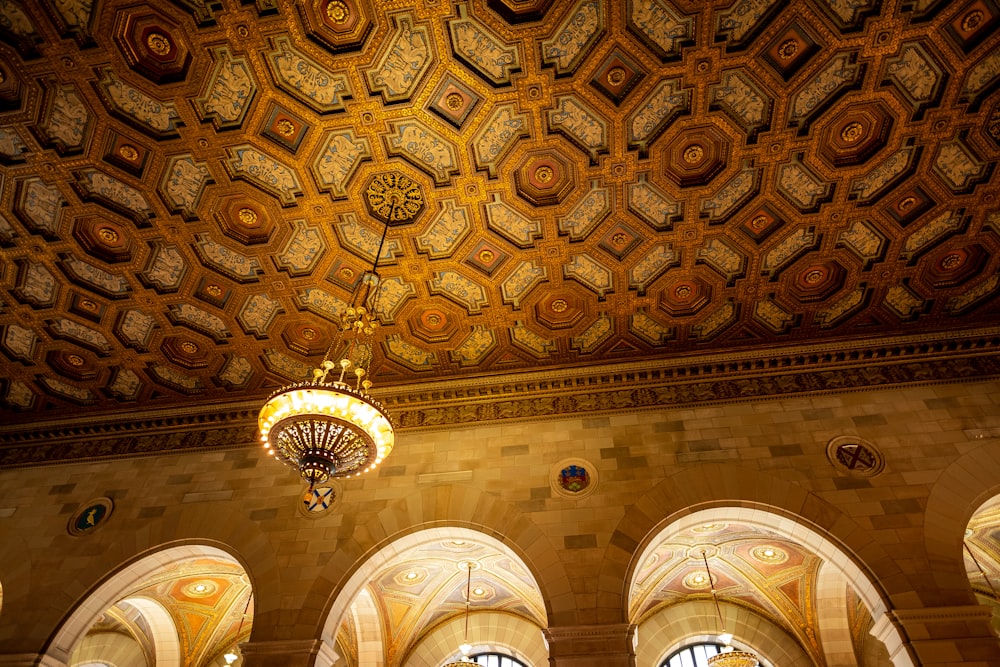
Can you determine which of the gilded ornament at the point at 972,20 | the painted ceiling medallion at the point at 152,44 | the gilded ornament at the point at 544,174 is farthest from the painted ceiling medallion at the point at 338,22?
the gilded ornament at the point at 972,20

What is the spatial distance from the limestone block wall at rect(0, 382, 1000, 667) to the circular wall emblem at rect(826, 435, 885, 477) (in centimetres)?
8

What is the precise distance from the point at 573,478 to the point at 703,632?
677 centimetres

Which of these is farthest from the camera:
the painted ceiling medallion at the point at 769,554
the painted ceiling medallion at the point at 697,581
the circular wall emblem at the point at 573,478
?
the painted ceiling medallion at the point at 697,581

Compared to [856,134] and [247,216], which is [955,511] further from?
[247,216]

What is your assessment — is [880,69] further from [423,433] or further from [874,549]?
[423,433]

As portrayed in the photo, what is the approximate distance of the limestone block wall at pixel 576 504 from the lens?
Result: 6.09 metres

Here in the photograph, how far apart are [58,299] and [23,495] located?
3.17 meters

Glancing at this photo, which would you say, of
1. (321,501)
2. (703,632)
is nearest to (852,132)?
(321,501)

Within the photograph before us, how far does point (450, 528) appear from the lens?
698 cm

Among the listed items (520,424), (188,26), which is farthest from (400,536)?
(188,26)

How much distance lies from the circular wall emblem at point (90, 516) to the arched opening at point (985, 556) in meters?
12.9

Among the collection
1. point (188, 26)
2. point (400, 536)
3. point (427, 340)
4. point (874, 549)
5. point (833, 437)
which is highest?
point (188, 26)

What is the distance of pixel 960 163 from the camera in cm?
621

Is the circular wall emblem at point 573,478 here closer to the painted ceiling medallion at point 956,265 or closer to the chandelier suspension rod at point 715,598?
the chandelier suspension rod at point 715,598
